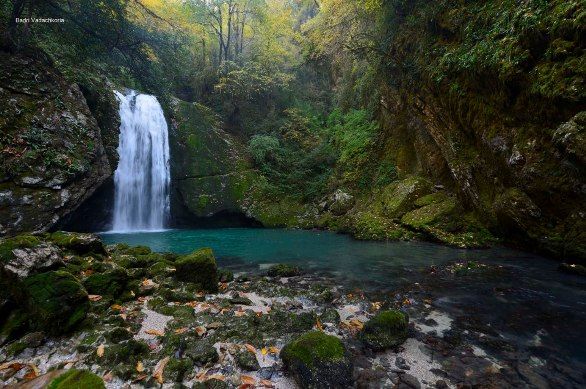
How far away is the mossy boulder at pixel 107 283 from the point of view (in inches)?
164

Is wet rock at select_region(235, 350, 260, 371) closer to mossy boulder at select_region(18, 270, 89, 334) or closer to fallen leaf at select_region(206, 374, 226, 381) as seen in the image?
fallen leaf at select_region(206, 374, 226, 381)

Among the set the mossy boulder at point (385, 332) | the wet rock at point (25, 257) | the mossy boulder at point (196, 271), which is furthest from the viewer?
the mossy boulder at point (196, 271)

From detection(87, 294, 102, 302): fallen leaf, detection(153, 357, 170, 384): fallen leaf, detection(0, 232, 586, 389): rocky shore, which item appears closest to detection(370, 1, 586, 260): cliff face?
detection(0, 232, 586, 389): rocky shore

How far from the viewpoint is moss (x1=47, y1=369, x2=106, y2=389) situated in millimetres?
1823

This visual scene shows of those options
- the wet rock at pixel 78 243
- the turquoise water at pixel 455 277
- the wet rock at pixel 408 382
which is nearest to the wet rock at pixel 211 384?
the wet rock at pixel 408 382

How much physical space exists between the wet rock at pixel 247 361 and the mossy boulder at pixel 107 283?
2.26 m

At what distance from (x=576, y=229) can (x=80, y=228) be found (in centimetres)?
1601

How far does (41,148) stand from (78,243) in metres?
4.51

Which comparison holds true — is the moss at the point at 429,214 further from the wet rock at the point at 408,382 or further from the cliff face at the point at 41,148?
the cliff face at the point at 41,148

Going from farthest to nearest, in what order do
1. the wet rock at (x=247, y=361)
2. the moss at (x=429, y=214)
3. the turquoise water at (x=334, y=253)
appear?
the moss at (x=429, y=214), the turquoise water at (x=334, y=253), the wet rock at (x=247, y=361)

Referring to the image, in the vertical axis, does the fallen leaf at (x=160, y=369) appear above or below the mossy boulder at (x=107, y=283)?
below

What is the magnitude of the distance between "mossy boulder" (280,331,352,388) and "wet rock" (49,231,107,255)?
4.04 meters

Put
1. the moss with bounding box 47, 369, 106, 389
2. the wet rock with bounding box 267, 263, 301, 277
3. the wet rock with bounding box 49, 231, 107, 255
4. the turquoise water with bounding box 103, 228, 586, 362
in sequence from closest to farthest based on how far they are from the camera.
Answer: the moss with bounding box 47, 369, 106, 389 < the turquoise water with bounding box 103, 228, 586, 362 < the wet rock with bounding box 49, 231, 107, 255 < the wet rock with bounding box 267, 263, 301, 277

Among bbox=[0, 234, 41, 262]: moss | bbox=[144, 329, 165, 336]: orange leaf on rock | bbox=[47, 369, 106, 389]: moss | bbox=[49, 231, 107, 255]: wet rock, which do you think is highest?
bbox=[0, 234, 41, 262]: moss
